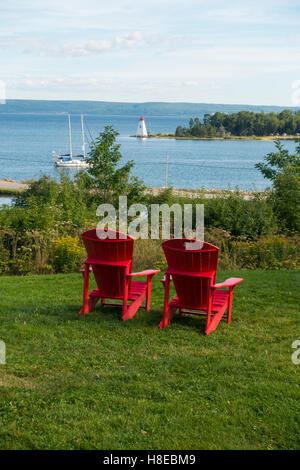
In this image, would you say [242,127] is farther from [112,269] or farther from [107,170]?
[112,269]

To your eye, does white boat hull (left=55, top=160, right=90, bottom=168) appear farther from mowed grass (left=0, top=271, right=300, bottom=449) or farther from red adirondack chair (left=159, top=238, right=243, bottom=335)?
red adirondack chair (left=159, top=238, right=243, bottom=335)

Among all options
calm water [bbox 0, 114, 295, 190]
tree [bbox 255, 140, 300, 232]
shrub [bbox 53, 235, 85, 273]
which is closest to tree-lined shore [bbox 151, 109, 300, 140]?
calm water [bbox 0, 114, 295, 190]

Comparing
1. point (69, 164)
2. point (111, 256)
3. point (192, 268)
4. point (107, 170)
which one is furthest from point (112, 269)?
point (69, 164)

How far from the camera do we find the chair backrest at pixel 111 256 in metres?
5.62

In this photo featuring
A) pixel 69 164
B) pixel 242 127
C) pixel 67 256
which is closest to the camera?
pixel 67 256

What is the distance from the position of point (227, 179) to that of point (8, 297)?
5646 cm

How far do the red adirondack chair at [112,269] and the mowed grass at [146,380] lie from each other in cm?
18

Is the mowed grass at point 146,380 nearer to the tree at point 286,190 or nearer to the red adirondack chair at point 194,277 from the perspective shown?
the red adirondack chair at point 194,277

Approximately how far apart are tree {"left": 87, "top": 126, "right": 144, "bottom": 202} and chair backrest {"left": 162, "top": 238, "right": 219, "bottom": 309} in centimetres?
1317

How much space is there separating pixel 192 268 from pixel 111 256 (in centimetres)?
92

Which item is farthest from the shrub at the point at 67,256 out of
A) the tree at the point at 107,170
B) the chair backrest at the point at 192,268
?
the tree at the point at 107,170

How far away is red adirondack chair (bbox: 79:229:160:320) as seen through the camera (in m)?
5.64

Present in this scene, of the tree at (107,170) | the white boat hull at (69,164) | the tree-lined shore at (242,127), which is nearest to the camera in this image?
the tree at (107,170)

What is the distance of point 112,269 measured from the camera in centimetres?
577
